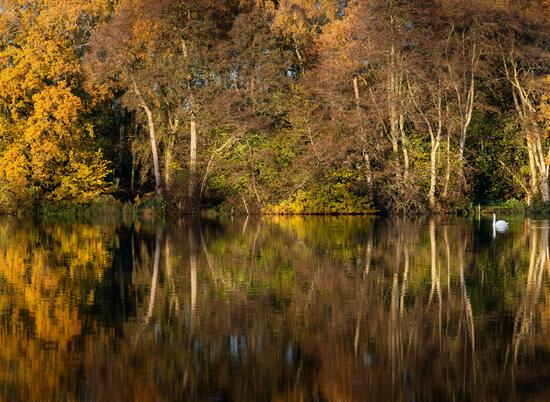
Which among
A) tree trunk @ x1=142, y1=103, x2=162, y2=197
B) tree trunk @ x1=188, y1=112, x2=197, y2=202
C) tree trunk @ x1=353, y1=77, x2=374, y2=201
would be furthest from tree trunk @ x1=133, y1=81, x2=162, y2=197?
tree trunk @ x1=353, y1=77, x2=374, y2=201

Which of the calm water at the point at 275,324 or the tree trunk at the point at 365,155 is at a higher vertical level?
the tree trunk at the point at 365,155

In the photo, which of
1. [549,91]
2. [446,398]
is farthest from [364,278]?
[549,91]

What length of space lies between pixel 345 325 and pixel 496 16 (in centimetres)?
3465

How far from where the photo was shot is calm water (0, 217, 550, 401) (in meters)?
9.45

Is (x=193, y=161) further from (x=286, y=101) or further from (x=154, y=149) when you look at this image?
(x=286, y=101)

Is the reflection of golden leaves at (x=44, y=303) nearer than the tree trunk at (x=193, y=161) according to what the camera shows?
Yes

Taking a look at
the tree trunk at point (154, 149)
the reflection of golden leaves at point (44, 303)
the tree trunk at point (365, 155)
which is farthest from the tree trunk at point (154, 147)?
the reflection of golden leaves at point (44, 303)

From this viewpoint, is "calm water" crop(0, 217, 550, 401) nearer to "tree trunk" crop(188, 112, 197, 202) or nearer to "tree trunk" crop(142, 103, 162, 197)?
"tree trunk" crop(188, 112, 197, 202)

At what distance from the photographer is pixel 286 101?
4809 centimetres

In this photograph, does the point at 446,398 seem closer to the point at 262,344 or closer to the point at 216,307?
the point at 262,344

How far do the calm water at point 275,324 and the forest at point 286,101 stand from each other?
20.9 metres

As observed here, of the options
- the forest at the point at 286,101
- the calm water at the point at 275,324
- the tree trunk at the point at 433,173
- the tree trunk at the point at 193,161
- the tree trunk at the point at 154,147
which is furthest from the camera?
the tree trunk at the point at 154,147

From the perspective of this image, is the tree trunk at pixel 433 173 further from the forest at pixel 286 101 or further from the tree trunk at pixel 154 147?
the tree trunk at pixel 154 147

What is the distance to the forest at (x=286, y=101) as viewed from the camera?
45156mm
